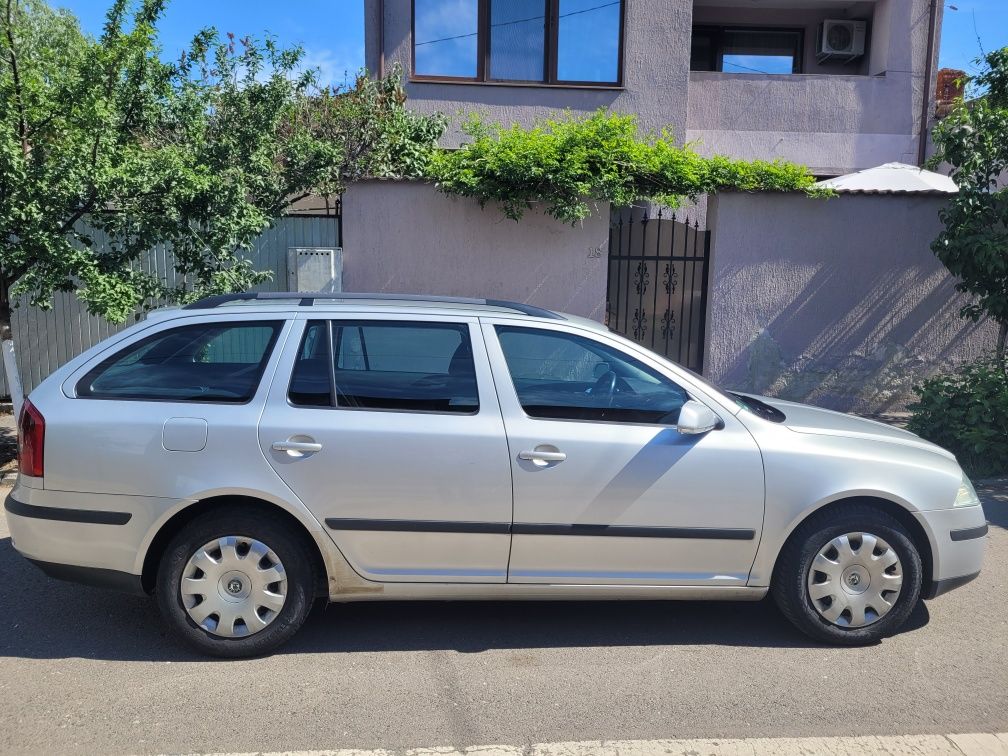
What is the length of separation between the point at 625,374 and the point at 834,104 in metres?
9.93

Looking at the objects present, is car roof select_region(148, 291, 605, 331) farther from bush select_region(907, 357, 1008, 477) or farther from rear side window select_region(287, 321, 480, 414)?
bush select_region(907, 357, 1008, 477)

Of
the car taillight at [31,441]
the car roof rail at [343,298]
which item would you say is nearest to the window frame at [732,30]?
the car roof rail at [343,298]

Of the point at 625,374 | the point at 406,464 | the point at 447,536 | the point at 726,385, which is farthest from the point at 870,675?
the point at 726,385

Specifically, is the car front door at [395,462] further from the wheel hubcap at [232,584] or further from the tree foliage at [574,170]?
the tree foliage at [574,170]

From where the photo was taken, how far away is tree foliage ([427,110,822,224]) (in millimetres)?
8328

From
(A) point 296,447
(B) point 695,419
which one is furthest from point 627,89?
(A) point 296,447

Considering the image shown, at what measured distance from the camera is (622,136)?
851 cm

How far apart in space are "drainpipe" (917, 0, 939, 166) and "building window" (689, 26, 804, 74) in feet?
7.19

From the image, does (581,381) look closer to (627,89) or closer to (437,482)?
(437,482)

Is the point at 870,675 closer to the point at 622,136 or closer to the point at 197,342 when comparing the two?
the point at 197,342

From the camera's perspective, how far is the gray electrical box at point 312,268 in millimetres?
8680

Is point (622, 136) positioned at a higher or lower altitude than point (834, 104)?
lower

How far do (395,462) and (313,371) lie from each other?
589 mm

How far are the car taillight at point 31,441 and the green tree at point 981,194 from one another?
7473 mm
